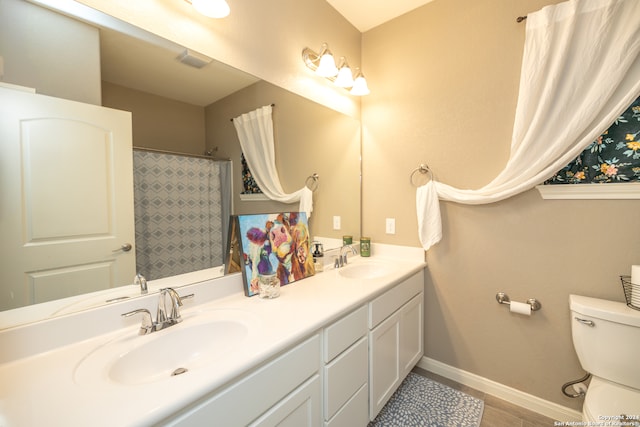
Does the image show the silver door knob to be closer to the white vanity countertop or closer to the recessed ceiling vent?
the white vanity countertop

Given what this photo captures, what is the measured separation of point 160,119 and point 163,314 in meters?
0.76

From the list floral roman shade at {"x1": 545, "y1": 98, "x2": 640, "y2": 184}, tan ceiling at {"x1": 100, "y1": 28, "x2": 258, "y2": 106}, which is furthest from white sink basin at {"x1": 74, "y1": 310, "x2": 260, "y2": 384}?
floral roman shade at {"x1": 545, "y1": 98, "x2": 640, "y2": 184}

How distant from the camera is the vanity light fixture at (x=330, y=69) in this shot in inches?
65.2

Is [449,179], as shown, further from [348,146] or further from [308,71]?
[308,71]

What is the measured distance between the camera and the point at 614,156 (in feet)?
4.20

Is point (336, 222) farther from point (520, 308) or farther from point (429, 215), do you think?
point (520, 308)

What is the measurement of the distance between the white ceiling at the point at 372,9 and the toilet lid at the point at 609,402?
2.38 meters

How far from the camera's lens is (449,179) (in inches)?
69.6

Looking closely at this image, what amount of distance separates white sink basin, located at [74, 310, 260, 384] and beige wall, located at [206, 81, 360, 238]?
0.53 metres

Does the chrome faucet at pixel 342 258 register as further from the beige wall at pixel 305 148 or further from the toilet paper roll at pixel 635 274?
the toilet paper roll at pixel 635 274

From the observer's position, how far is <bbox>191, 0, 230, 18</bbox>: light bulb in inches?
41.8

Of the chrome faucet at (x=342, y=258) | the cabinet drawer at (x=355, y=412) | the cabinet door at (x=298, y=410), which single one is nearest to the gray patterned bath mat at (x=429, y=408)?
the cabinet drawer at (x=355, y=412)

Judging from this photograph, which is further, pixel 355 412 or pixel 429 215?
pixel 429 215

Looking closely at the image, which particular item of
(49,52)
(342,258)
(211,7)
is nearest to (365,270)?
(342,258)
